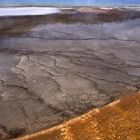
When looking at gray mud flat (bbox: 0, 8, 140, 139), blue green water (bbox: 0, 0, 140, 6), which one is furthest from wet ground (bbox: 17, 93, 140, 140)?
blue green water (bbox: 0, 0, 140, 6)

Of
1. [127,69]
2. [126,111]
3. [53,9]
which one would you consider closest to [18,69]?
[127,69]

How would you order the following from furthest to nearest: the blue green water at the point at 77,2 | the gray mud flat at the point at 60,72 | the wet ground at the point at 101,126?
the blue green water at the point at 77,2 → the gray mud flat at the point at 60,72 → the wet ground at the point at 101,126

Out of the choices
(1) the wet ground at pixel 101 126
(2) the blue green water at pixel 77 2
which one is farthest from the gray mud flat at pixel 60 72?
(2) the blue green water at pixel 77 2

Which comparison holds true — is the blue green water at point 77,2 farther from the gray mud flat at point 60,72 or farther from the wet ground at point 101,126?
the wet ground at point 101,126

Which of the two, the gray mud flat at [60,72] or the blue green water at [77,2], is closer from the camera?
the gray mud flat at [60,72]

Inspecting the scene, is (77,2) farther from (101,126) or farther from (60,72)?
(101,126)

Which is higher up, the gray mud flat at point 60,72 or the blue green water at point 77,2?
the blue green water at point 77,2

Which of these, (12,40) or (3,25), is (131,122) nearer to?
(12,40)

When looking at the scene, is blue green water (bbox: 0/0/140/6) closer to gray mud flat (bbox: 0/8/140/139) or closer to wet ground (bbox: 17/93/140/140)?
gray mud flat (bbox: 0/8/140/139)

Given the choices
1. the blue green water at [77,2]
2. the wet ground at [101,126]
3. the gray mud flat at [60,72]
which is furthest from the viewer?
the blue green water at [77,2]
